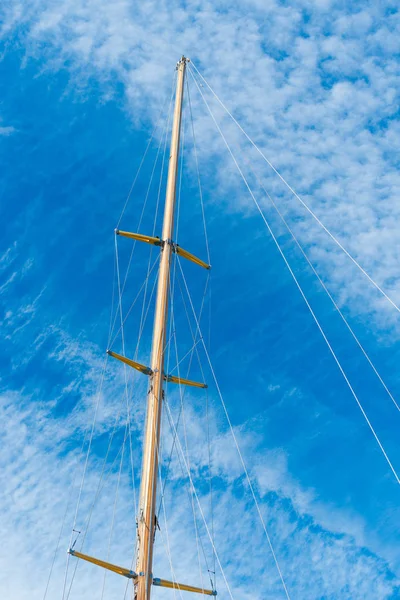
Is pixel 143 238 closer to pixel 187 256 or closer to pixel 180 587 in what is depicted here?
pixel 187 256

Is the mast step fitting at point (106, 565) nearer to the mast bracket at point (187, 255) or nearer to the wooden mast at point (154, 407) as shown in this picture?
the wooden mast at point (154, 407)

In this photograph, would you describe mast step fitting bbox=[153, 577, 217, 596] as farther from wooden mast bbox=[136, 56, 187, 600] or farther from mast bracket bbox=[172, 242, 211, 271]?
mast bracket bbox=[172, 242, 211, 271]

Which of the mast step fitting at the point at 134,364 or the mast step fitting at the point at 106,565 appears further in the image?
the mast step fitting at the point at 134,364

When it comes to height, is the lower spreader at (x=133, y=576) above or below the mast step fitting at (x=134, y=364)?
below

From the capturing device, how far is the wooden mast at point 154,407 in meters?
14.6

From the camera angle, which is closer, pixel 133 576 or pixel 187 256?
pixel 133 576

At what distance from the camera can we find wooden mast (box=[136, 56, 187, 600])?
14.6 meters

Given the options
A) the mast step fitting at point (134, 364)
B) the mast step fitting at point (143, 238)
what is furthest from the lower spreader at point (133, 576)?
the mast step fitting at point (143, 238)

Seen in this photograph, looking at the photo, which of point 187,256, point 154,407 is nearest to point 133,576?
point 154,407

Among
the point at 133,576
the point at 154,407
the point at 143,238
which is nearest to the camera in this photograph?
the point at 133,576

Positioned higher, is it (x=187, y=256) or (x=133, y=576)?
(x=187, y=256)

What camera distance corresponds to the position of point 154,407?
17.3 metres

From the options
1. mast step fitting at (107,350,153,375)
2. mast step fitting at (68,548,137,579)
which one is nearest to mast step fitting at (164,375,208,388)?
mast step fitting at (107,350,153,375)

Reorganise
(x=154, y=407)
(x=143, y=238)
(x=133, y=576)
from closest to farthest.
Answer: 1. (x=133, y=576)
2. (x=154, y=407)
3. (x=143, y=238)
